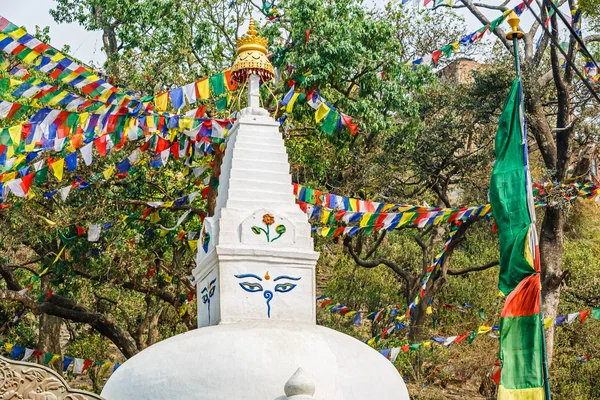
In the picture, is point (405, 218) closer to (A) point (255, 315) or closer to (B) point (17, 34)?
(B) point (17, 34)

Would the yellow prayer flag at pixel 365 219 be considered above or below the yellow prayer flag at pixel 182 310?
above

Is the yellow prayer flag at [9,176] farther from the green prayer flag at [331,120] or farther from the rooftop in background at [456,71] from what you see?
the rooftop in background at [456,71]

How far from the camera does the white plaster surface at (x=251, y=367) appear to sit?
6703 mm

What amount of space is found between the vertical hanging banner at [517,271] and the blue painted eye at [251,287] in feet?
9.73

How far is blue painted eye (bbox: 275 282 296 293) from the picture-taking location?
25.6 ft

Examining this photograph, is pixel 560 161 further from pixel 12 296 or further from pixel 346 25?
pixel 12 296

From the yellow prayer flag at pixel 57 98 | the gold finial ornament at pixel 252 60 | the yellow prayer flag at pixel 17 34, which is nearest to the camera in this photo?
the gold finial ornament at pixel 252 60

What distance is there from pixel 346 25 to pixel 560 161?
4477 millimetres

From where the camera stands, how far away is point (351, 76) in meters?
16.5

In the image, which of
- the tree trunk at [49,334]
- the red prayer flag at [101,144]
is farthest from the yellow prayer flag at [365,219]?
the tree trunk at [49,334]

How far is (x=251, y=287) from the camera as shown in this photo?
25.5 ft

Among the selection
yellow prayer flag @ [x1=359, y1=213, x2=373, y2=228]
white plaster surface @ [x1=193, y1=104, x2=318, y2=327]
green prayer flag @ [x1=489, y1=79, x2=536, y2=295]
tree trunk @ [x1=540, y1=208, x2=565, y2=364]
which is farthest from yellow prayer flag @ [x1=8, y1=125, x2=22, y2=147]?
tree trunk @ [x1=540, y1=208, x2=565, y2=364]

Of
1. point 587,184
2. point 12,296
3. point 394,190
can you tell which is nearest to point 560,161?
point 587,184

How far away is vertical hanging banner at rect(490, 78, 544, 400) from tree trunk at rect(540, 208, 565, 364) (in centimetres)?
607
